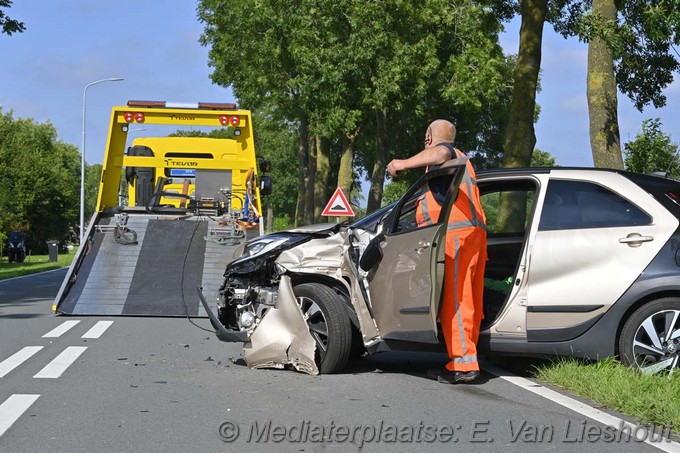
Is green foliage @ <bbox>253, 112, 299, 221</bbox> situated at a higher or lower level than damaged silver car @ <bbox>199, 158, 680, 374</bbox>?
higher

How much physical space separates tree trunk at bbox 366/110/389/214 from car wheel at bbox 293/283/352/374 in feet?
71.5

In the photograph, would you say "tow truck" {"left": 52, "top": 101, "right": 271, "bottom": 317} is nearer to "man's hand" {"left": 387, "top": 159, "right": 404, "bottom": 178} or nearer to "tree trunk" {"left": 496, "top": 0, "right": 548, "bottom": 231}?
"tree trunk" {"left": 496, "top": 0, "right": 548, "bottom": 231}

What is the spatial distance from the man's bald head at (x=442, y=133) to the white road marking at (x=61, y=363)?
11.4ft

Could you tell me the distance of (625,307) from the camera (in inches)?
291

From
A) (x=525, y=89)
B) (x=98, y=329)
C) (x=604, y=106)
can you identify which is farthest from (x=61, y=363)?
(x=525, y=89)

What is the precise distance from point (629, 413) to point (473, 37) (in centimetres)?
2402

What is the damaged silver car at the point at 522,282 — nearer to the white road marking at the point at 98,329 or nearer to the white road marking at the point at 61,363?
the white road marking at the point at 61,363

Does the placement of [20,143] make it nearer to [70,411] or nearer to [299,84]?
[299,84]

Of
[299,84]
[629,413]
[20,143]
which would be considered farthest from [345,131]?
[20,143]

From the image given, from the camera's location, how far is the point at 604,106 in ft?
44.0

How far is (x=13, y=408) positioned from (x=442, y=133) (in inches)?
149

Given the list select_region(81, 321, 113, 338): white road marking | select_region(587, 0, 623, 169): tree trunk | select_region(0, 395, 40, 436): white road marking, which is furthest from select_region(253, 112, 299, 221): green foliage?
select_region(0, 395, 40, 436): white road marking

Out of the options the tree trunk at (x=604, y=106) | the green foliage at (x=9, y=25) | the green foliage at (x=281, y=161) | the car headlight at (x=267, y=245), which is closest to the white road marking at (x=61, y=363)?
the car headlight at (x=267, y=245)

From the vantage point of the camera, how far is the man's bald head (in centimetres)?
805
